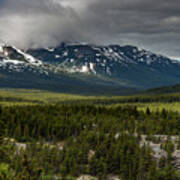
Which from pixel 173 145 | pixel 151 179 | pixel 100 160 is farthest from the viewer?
pixel 173 145

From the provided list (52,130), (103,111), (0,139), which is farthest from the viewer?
(103,111)

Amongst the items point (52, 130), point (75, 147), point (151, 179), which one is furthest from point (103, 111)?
point (151, 179)

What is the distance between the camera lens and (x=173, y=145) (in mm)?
112250

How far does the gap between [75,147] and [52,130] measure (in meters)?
24.3

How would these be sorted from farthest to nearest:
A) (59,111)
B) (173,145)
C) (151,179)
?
(59,111)
(173,145)
(151,179)

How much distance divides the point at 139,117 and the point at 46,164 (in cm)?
8492

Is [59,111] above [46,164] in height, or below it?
above

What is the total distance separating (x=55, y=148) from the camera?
116500 millimetres

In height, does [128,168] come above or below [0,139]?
below

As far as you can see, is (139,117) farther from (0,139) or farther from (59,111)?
(0,139)

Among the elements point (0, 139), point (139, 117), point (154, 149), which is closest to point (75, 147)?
point (154, 149)

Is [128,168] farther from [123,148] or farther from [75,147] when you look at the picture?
[75,147]

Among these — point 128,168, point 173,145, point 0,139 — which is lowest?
point 128,168

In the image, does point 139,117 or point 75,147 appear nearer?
point 75,147
